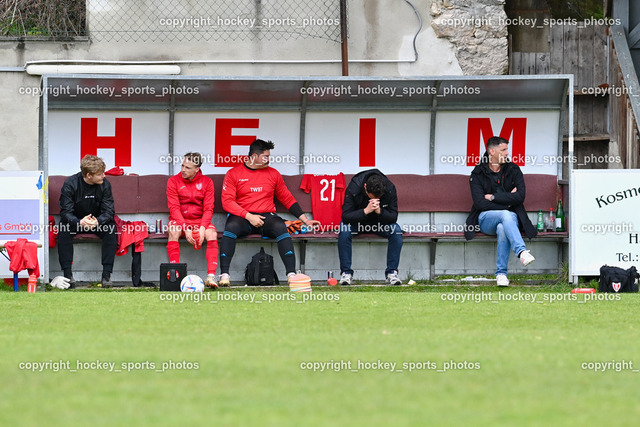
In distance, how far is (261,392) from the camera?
14.9 feet

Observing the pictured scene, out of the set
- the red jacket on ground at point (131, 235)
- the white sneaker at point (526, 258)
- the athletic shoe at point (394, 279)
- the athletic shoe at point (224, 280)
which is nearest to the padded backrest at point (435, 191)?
the red jacket on ground at point (131, 235)

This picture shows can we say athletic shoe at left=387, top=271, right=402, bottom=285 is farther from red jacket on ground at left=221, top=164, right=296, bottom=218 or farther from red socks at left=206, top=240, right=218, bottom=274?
red socks at left=206, top=240, right=218, bottom=274

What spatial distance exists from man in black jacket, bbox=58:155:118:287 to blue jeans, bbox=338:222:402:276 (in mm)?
2501

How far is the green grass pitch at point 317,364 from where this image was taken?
4117mm

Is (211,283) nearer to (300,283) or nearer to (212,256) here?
(212,256)

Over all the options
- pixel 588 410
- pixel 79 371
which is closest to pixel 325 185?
pixel 79 371

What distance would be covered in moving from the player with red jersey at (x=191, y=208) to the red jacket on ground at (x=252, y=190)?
0.70ft

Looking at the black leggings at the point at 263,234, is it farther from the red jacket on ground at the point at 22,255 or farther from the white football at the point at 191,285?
the red jacket on ground at the point at 22,255

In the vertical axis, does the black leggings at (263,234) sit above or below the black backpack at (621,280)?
above

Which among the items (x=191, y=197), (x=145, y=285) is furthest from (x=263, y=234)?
(x=145, y=285)

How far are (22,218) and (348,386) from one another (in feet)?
23.8

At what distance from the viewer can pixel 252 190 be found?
1194cm

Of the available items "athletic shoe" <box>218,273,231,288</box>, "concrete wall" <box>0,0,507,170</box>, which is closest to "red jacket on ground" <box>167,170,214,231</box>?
"athletic shoe" <box>218,273,231,288</box>

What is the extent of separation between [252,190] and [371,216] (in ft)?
4.51
